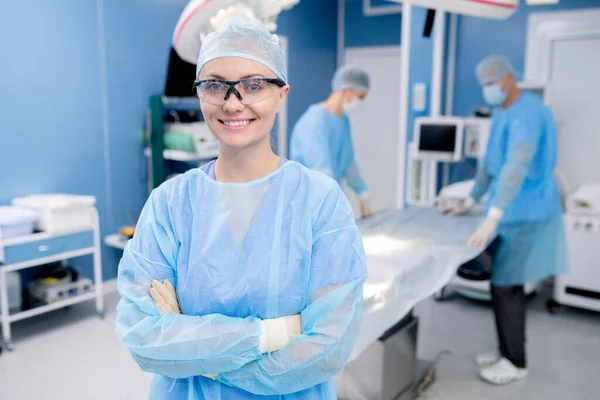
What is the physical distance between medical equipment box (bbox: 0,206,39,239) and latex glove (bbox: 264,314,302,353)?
2507 mm

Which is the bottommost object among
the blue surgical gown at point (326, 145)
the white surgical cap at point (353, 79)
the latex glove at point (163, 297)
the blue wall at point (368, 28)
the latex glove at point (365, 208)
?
Answer: the latex glove at point (365, 208)

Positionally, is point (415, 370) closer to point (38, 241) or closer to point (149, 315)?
point (149, 315)

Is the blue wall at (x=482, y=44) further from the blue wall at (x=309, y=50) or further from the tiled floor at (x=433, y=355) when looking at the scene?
the tiled floor at (x=433, y=355)

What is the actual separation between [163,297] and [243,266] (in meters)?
0.19

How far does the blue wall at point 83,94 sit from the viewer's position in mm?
3514

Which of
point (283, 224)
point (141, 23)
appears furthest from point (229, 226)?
point (141, 23)

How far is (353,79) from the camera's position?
10.3 ft

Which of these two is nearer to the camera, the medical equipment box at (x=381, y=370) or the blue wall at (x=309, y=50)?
the medical equipment box at (x=381, y=370)

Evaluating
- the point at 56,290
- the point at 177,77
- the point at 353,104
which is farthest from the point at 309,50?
the point at 56,290

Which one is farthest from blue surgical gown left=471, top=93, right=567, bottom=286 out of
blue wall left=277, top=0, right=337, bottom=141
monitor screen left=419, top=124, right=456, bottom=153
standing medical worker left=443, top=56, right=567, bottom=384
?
blue wall left=277, top=0, right=337, bottom=141

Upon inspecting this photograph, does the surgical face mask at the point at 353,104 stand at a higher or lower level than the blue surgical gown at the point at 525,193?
higher

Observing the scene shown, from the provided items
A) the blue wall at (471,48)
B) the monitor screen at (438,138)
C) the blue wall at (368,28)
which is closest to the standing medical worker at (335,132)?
the monitor screen at (438,138)

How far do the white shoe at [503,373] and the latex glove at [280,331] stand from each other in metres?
2.01

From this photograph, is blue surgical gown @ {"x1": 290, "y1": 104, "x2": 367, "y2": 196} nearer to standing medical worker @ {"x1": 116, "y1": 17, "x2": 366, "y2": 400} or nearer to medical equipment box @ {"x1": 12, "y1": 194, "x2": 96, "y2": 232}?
medical equipment box @ {"x1": 12, "y1": 194, "x2": 96, "y2": 232}
